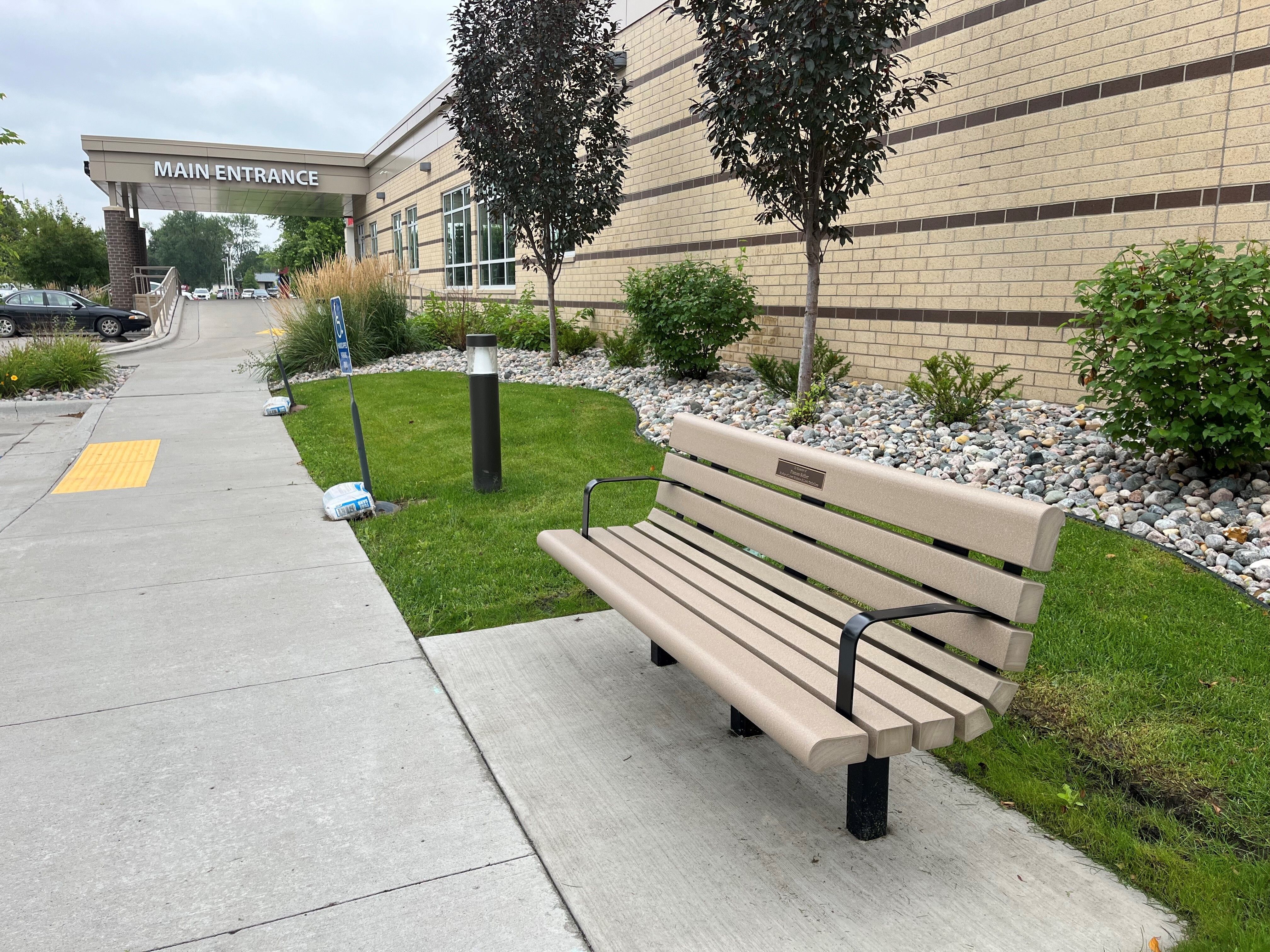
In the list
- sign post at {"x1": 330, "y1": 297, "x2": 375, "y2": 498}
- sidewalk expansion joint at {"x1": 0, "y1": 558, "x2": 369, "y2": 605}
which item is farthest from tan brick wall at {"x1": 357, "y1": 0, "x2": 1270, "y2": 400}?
sidewalk expansion joint at {"x1": 0, "y1": 558, "x2": 369, "y2": 605}

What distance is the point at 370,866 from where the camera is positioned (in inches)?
96.0

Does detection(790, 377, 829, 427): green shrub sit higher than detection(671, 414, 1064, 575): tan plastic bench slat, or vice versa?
detection(671, 414, 1064, 575): tan plastic bench slat

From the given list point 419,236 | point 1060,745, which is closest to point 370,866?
point 1060,745

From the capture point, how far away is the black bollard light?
6.00 m

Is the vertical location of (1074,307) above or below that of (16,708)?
above

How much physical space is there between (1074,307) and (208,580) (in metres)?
6.66

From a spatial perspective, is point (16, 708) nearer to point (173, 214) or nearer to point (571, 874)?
point (571, 874)

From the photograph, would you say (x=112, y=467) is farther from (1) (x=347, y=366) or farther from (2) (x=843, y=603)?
Result: (2) (x=843, y=603)

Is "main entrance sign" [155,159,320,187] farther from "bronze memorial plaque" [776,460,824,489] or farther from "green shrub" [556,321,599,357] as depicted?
"bronze memorial plaque" [776,460,824,489]

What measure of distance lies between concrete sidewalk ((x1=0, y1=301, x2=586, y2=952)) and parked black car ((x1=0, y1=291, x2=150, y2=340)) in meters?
22.4

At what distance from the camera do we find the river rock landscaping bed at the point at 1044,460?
4.56m

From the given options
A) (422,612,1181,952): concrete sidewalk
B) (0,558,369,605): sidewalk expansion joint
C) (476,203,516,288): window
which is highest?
(476,203,516,288): window

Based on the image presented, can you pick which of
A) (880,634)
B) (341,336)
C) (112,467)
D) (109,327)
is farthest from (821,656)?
(109,327)

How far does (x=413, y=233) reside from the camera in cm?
2916
